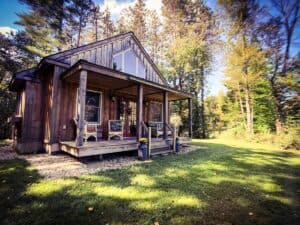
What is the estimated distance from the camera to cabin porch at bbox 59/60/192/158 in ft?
15.8

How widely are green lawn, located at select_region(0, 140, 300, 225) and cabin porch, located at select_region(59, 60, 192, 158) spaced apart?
4.04 feet

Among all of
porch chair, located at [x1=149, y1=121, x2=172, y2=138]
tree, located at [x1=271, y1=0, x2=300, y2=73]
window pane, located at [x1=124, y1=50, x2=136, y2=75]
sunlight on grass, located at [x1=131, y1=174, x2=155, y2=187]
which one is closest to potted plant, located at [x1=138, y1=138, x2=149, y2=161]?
sunlight on grass, located at [x1=131, y1=174, x2=155, y2=187]

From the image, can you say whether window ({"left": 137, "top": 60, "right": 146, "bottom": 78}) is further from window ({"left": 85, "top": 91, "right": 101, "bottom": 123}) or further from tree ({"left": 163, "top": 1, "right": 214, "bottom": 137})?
tree ({"left": 163, "top": 1, "right": 214, "bottom": 137})

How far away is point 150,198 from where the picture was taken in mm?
2900

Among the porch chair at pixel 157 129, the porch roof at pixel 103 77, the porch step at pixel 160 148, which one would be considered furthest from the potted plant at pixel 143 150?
the porch chair at pixel 157 129

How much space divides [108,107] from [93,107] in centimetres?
78

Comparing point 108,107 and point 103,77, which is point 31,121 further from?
point 103,77

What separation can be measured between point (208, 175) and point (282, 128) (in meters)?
11.3

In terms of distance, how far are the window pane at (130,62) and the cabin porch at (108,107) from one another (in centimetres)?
121

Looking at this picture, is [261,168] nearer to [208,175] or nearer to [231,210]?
[208,175]

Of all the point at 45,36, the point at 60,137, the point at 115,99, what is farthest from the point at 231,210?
the point at 45,36

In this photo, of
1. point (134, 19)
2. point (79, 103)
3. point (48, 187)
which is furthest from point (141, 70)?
point (134, 19)

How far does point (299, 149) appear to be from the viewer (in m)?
9.47

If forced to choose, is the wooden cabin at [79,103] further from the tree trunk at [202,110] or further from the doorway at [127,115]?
the tree trunk at [202,110]
